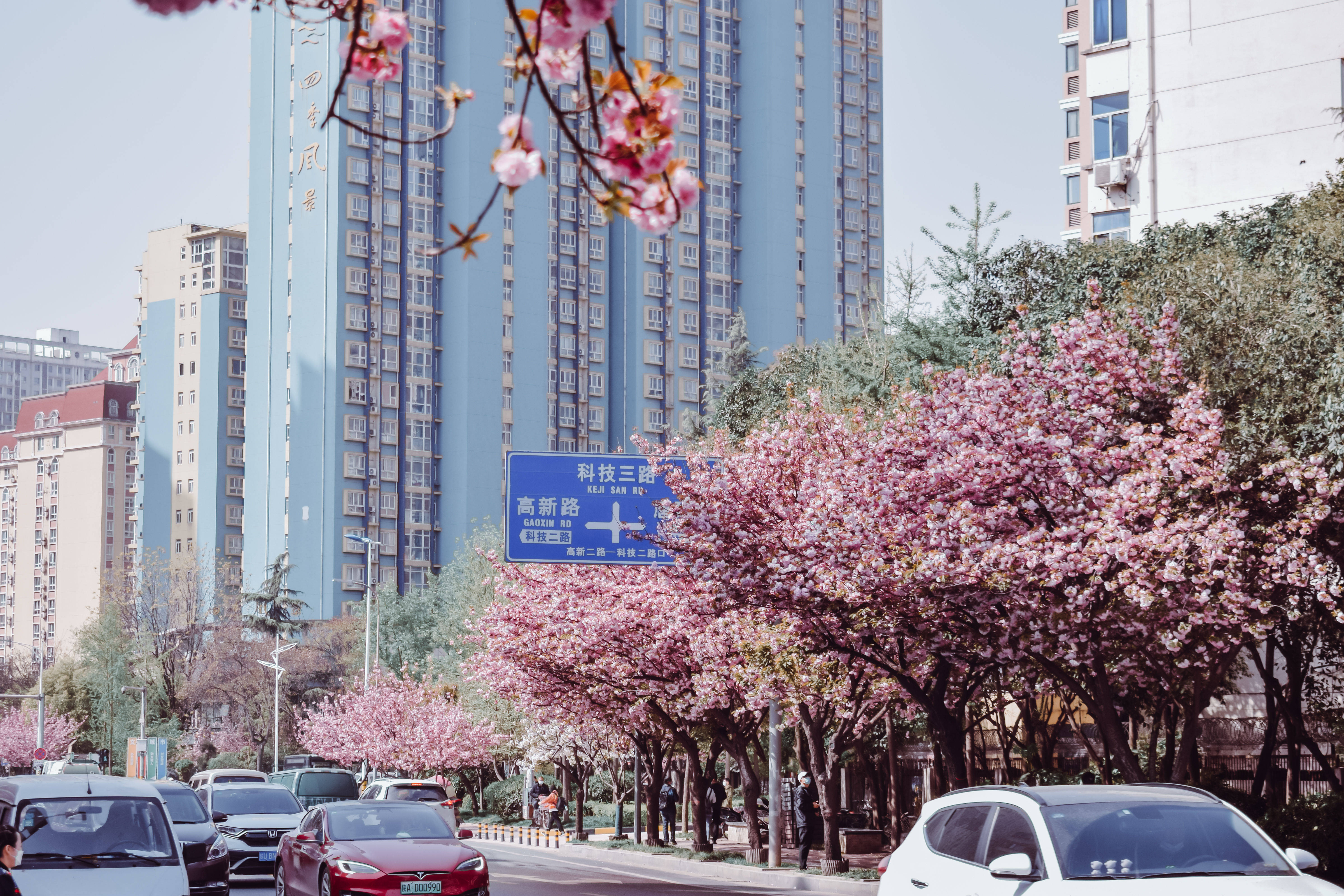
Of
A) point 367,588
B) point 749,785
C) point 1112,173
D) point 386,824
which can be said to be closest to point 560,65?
point 386,824

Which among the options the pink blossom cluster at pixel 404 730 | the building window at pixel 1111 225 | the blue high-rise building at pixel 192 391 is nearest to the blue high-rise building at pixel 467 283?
the blue high-rise building at pixel 192 391

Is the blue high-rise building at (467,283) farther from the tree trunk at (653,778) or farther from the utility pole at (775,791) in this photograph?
the utility pole at (775,791)

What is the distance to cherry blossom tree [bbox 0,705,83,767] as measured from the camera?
100688 millimetres

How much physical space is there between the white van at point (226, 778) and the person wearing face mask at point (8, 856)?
737 inches

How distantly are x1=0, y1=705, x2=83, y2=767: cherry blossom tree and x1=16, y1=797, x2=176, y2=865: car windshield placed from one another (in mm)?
89389

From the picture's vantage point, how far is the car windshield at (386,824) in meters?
18.2

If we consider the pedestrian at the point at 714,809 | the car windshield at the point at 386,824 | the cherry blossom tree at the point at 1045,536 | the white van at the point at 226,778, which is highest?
the cherry blossom tree at the point at 1045,536

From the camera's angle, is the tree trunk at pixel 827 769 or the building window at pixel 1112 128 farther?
the building window at pixel 1112 128

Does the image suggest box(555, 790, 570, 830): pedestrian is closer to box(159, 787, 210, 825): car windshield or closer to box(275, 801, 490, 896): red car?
box(159, 787, 210, 825): car windshield

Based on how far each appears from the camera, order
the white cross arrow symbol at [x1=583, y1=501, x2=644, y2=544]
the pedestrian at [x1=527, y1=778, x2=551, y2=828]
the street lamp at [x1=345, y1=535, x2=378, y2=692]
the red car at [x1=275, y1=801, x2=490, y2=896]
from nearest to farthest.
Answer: the red car at [x1=275, y1=801, x2=490, y2=896]
the white cross arrow symbol at [x1=583, y1=501, x2=644, y2=544]
the pedestrian at [x1=527, y1=778, x2=551, y2=828]
the street lamp at [x1=345, y1=535, x2=378, y2=692]

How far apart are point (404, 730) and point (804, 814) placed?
101 feet

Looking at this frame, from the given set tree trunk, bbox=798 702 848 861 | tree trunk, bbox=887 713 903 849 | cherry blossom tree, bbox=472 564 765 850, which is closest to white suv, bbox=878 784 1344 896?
cherry blossom tree, bbox=472 564 765 850

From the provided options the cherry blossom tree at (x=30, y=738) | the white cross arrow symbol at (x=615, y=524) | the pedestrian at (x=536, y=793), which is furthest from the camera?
the cherry blossom tree at (x=30, y=738)

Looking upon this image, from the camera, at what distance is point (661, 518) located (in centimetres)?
2528
